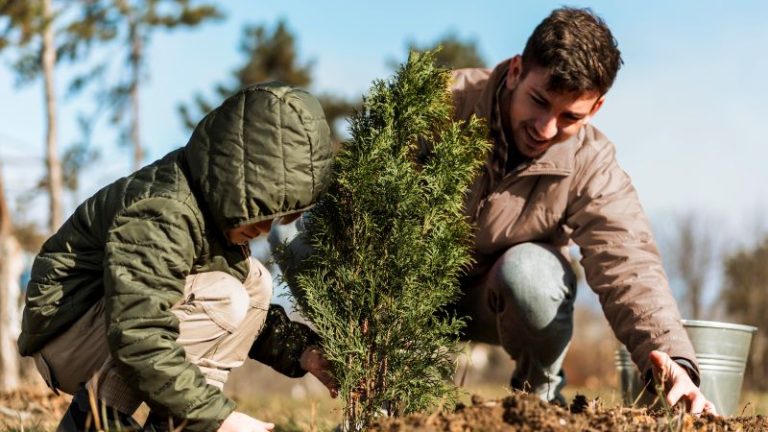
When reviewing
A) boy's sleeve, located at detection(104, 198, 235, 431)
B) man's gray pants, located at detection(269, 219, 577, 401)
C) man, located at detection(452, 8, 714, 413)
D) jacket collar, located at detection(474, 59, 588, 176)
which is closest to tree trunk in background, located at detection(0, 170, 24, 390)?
man's gray pants, located at detection(269, 219, 577, 401)

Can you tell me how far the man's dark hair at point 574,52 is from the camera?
3.89 meters

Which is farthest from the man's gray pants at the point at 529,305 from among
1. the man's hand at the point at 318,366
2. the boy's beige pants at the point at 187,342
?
the boy's beige pants at the point at 187,342

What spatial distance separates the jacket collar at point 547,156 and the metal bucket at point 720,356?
112 centimetres

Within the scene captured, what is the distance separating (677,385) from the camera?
11.3 feet

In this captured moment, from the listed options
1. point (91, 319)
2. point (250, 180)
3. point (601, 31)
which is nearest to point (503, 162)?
point (601, 31)

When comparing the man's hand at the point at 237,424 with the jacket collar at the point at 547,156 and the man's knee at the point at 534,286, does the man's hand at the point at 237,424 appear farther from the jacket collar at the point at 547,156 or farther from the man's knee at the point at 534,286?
the jacket collar at the point at 547,156

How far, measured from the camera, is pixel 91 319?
3154 mm

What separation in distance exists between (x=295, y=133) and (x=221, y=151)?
28cm

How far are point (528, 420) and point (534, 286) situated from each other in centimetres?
150

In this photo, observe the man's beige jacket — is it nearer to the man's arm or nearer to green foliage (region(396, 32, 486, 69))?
the man's arm

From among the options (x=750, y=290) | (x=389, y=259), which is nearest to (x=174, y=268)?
(x=389, y=259)

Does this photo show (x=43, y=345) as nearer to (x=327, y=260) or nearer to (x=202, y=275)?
(x=202, y=275)

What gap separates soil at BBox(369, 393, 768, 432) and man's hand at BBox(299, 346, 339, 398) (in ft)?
1.69

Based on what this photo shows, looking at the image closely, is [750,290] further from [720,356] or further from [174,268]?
[174,268]
